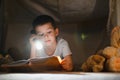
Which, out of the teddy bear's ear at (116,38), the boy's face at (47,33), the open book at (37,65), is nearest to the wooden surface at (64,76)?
the open book at (37,65)

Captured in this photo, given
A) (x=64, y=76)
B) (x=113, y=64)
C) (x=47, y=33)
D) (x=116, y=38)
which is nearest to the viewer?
(x=64, y=76)

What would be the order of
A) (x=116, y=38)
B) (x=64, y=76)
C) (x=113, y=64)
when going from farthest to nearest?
(x=116, y=38), (x=113, y=64), (x=64, y=76)

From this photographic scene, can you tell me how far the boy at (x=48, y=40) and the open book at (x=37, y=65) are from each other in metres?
0.16

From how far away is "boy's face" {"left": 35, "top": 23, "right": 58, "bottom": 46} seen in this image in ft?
3.87

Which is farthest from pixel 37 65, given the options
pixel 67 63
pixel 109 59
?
pixel 109 59

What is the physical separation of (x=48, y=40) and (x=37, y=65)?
0.83 ft

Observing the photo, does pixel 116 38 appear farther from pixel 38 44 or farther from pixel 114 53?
pixel 38 44

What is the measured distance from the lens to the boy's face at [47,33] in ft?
3.87

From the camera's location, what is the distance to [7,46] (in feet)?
4.11

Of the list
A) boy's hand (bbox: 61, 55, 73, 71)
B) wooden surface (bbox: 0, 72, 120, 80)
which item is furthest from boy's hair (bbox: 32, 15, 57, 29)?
wooden surface (bbox: 0, 72, 120, 80)

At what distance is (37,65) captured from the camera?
38.2 inches

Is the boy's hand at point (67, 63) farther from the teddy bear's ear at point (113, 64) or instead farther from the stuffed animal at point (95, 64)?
the teddy bear's ear at point (113, 64)

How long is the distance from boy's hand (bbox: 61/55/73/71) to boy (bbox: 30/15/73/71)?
2cm

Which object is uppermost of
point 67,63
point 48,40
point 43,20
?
point 43,20
